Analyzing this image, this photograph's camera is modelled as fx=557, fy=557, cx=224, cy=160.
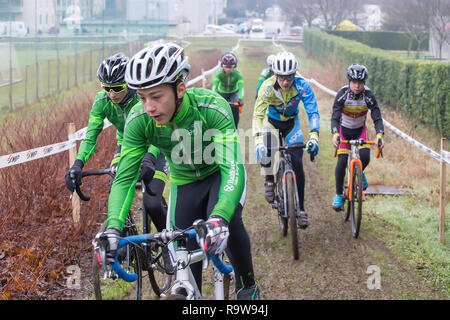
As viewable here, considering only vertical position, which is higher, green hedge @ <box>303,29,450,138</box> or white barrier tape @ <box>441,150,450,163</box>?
green hedge @ <box>303,29,450,138</box>

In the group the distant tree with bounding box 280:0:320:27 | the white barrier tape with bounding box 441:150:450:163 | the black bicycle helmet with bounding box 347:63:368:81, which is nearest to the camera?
the white barrier tape with bounding box 441:150:450:163

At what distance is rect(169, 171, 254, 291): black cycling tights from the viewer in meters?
4.18

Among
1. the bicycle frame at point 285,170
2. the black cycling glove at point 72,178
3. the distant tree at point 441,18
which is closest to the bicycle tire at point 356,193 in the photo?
the bicycle frame at point 285,170

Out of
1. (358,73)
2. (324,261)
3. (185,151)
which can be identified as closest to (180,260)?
(185,151)

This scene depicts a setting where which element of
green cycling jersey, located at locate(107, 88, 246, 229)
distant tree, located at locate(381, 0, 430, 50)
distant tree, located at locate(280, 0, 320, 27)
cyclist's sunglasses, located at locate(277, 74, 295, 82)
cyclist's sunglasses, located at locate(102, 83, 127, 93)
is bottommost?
green cycling jersey, located at locate(107, 88, 246, 229)

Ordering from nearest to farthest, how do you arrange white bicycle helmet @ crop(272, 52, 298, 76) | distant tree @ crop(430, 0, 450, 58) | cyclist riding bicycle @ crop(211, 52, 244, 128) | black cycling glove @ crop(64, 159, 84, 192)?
black cycling glove @ crop(64, 159, 84, 192)
white bicycle helmet @ crop(272, 52, 298, 76)
cyclist riding bicycle @ crop(211, 52, 244, 128)
distant tree @ crop(430, 0, 450, 58)

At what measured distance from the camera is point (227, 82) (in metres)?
12.4

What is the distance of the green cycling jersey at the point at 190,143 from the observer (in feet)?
12.6

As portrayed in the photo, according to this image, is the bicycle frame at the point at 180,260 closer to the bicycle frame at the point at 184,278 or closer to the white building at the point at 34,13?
the bicycle frame at the point at 184,278

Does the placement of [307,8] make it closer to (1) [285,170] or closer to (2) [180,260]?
(1) [285,170]

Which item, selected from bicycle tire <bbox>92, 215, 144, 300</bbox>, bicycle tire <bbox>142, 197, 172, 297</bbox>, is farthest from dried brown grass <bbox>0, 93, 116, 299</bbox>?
bicycle tire <bbox>142, 197, 172, 297</bbox>

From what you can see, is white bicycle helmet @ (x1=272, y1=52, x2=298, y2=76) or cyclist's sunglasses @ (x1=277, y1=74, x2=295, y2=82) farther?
cyclist's sunglasses @ (x1=277, y1=74, x2=295, y2=82)

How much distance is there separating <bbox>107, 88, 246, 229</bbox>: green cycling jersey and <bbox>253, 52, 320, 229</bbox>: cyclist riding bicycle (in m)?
2.85

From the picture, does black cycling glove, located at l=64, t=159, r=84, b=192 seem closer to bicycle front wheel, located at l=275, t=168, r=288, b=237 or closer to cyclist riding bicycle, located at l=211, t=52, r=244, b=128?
bicycle front wheel, located at l=275, t=168, r=288, b=237
